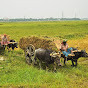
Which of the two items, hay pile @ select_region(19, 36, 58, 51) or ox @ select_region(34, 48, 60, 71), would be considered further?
hay pile @ select_region(19, 36, 58, 51)

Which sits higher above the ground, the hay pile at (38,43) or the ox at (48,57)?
the hay pile at (38,43)

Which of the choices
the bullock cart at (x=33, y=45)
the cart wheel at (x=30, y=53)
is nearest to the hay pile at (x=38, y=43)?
the bullock cart at (x=33, y=45)

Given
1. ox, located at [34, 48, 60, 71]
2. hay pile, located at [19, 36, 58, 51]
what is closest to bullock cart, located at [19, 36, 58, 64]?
hay pile, located at [19, 36, 58, 51]

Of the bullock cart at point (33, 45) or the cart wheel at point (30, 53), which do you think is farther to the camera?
the cart wheel at point (30, 53)

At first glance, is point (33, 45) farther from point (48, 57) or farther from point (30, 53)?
point (48, 57)

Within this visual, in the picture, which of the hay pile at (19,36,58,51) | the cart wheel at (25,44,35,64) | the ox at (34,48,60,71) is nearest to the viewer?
the ox at (34,48,60,71)

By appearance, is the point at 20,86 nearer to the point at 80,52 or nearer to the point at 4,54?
the point at 80,52

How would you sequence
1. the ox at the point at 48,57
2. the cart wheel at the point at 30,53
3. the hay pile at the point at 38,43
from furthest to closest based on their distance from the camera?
the cart wheel at the point at 30,53, the hay pile at the point at 38,43, the ox at the point at 48,57

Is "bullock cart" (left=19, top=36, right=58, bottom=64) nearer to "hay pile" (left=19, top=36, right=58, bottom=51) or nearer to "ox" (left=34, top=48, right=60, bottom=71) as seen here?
"hay pile" (left=19, top=36, right=58, bottom=51)

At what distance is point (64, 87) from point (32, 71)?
222cm

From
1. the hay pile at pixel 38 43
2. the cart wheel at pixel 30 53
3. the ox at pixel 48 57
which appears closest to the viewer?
the ox at pixel 48 57

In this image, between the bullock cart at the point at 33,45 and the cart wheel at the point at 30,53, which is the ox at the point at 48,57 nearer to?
the bullock cart at the point at 33,45

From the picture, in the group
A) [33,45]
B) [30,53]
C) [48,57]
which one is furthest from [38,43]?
[48,57]

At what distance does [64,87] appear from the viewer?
4.94 meters
